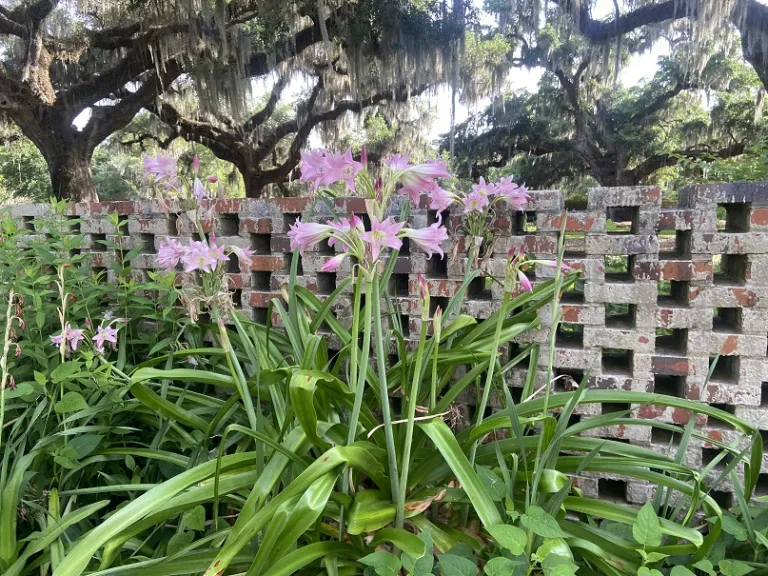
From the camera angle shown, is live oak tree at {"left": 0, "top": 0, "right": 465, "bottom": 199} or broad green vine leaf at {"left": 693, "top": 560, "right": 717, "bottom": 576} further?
live oak tree at {"left": 0, "top": 0, "right": 465, "bottom": 199}

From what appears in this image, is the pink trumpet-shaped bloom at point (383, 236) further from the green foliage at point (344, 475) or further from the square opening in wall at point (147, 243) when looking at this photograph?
the square opening in wall at point (147, 243)

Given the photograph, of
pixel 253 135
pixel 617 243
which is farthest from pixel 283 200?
pixel 253 135

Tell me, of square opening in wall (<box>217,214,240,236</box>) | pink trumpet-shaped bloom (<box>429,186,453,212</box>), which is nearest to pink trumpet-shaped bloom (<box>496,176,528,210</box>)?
pink trumpet-shaped bloom (<box>429,186,453,212</box>)

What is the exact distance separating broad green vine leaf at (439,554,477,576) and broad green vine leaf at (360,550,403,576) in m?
0.09

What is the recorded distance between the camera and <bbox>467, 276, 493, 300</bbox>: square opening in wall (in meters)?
1.76

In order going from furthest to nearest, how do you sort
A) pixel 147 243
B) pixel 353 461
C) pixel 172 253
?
pixel 147 243, pixel 172 253, pixel 353 461

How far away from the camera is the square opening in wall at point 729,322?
148cm

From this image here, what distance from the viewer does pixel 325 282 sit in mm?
1888

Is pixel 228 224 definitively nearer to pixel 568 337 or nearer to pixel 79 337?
pixel 79 337

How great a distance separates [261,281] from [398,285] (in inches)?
→ 23.1

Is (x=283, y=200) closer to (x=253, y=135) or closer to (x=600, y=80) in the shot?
(x=253, y=135)

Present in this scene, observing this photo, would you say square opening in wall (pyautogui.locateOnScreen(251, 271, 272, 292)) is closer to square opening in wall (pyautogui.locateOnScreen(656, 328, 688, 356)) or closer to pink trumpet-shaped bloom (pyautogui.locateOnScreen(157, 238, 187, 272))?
pink trumpet-shaped bloom (pyautogui.locateOnScreen(157, 238, 187, 272))

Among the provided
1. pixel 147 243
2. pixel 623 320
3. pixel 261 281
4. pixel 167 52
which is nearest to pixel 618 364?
pixel 623 320

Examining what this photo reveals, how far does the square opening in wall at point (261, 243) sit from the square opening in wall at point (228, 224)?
11 cm
